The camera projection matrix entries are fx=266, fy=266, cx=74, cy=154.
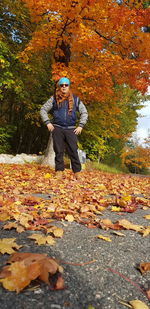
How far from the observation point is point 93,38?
6785 millimetres

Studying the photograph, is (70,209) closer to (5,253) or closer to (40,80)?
(5,253)

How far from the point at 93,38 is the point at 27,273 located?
6588 mm

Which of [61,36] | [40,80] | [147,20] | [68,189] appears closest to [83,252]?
[68,189]

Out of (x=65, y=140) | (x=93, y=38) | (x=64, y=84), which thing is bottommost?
(x=65, y=140)

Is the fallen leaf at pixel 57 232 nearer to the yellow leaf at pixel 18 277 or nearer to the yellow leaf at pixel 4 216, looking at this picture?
the yellow leaf at pixel 4 216

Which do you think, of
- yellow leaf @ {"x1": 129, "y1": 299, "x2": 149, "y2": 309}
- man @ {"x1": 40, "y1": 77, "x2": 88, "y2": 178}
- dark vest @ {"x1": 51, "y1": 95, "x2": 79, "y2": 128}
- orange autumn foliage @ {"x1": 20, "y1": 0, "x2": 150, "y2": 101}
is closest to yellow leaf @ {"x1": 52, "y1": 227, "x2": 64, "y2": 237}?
yellow leaf @ {"x1": 129, "y1": 299, "x2": 149, "y2": 309}

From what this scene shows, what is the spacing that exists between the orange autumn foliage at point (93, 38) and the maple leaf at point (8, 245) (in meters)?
5.90

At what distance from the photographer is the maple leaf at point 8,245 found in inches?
64.9

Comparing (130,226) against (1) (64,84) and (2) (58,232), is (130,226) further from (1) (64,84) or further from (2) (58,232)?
(1) (64,84)

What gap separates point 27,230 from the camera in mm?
2143

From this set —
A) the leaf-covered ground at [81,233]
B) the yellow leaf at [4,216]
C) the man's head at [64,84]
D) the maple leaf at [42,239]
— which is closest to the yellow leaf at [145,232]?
the leaf-covered ground at [81,233]

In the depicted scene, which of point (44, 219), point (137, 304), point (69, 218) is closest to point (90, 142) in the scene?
point (69, 218)

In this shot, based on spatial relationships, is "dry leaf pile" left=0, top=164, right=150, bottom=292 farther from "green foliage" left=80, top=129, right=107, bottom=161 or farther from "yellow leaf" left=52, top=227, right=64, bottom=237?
"green foliage" left=80, top=129, right=107, bottom=161

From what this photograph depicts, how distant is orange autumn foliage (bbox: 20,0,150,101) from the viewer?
6.86m
